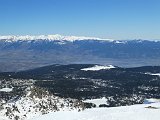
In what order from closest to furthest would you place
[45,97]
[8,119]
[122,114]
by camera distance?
[122,114] → [8,119] → [45,97]

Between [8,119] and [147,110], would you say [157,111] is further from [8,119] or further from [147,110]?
[8,119]

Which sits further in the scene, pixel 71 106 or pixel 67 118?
pixel 71 106

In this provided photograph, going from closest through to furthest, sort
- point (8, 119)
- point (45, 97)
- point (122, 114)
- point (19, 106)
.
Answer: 1. point (122, 114)
2. point (8, 119)
3. point (19, 106)
4. point (45, 97)

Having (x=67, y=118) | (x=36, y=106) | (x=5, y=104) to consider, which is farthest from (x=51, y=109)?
(x=67, y=118)

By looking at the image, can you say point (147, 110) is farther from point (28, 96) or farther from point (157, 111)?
point (28, 96)

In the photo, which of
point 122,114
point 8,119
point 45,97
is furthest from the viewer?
point 45,97

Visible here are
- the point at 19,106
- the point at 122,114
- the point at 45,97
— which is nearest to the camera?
the point at 122,114

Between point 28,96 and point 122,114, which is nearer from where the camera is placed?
point 122,114

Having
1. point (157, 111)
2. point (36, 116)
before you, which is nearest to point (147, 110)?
point (157, 111)
